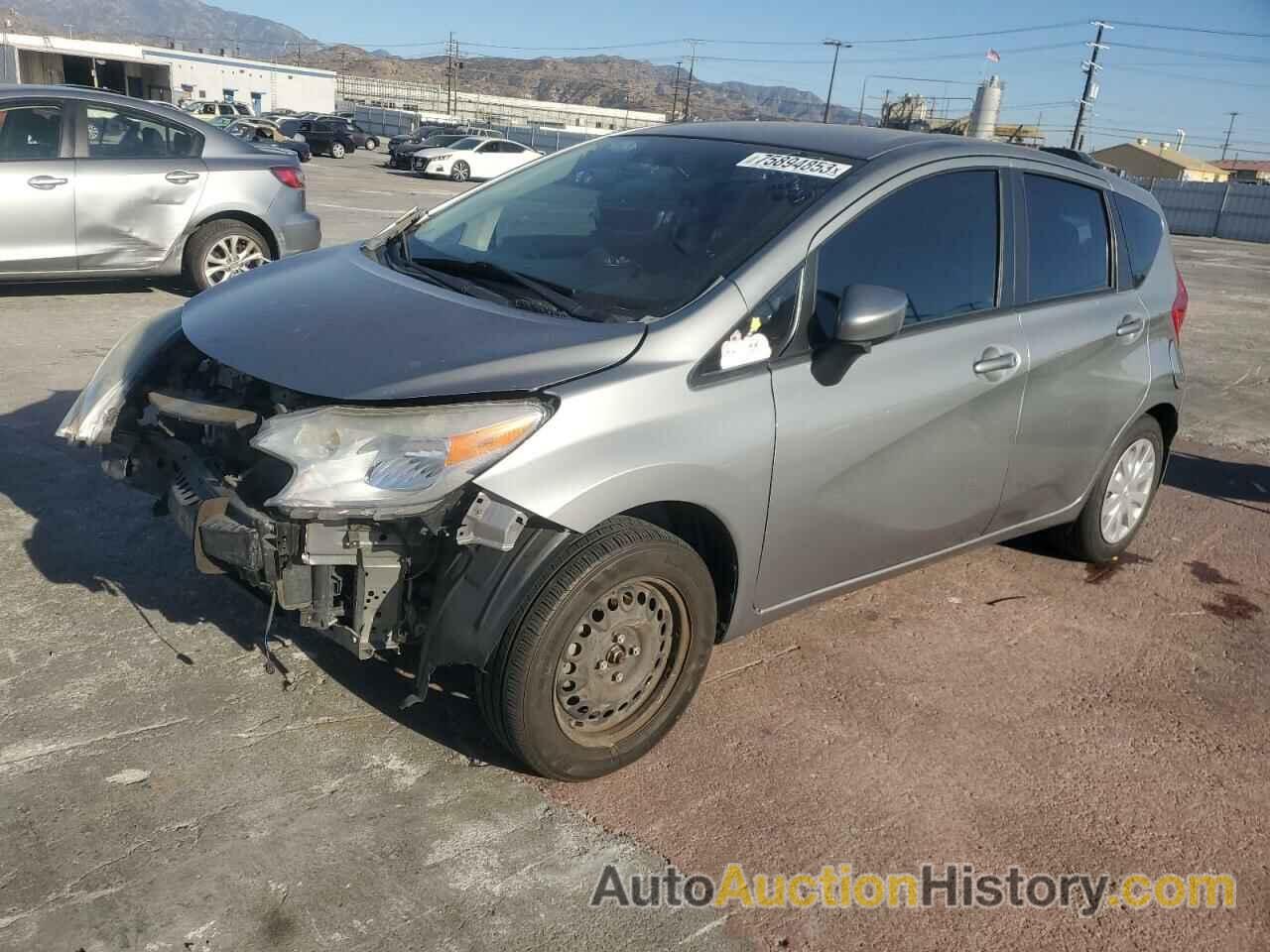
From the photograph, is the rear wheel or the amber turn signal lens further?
the rear wheel

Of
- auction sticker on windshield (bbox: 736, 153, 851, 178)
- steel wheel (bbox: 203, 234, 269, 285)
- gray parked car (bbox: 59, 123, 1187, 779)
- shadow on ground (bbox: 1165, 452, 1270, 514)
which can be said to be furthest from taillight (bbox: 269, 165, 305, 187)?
shadow on ground (bbox: 1165, 452, 1270, 514)

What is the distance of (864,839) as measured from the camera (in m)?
2.90

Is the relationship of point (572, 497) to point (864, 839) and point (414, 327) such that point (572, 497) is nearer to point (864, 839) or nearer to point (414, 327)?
point (414, 327)

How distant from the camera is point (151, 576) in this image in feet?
13.0

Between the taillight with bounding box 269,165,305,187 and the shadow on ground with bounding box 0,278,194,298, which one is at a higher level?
the taillight with bounding box 269,165,305,187

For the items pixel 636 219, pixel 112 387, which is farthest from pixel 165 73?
pixel 636 219

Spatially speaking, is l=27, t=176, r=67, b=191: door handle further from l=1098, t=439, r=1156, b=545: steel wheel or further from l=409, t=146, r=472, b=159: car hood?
l=409, t=146, r=472, b=159: car hood

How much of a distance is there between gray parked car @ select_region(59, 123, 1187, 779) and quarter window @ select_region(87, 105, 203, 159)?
4.96 m

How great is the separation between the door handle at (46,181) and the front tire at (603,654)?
6589 mm

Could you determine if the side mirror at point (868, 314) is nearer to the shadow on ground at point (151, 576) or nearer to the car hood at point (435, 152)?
the shadow on ground at point (151, 576)

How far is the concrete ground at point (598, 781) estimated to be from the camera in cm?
254

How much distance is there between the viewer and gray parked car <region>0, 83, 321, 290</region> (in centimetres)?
752

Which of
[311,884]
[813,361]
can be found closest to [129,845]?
[311,884]

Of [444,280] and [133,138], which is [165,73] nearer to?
[133,138]
